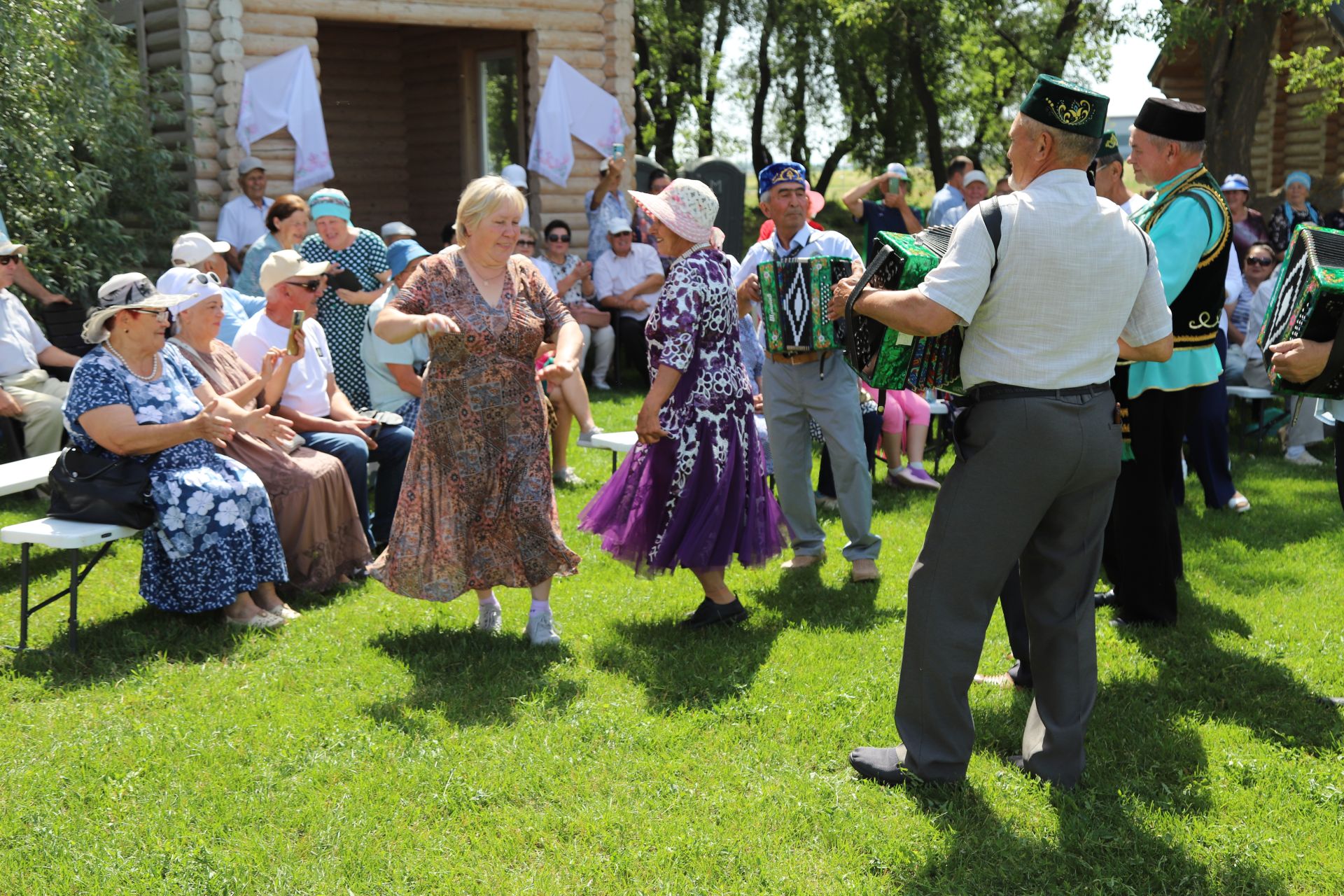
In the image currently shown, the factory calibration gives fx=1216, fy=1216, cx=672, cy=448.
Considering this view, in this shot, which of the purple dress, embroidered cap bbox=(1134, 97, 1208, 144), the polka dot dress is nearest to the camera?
embroidered cap bbox=(1134, 97, 1208, 144)

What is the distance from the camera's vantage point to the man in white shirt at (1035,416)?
11.1 feet

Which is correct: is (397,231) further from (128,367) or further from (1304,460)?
(1304,460)

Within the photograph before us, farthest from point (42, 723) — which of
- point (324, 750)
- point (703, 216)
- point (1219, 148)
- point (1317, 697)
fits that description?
point (1219, 148)

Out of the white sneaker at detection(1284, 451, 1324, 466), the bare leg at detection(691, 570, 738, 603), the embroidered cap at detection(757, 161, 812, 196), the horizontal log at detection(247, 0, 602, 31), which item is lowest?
the white sneaker at detection(1284, 451, 1324, 466)

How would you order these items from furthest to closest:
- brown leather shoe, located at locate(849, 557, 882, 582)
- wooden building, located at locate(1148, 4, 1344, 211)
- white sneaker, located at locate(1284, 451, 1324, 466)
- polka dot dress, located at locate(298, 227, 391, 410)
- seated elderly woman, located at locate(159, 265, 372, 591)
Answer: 1. wooden building, located at locate(1148, 4, 1344, 211)
2. white sneaker, located at locate(1284, 451, 1324, 466)
3. polka dot dress, located at locate(298, 227, 391, 410)
4. brown leather shoe, located at locate(849, 557, 882, 582)
5. seated elderly woman, located at locate(159, 265, 372, 591)

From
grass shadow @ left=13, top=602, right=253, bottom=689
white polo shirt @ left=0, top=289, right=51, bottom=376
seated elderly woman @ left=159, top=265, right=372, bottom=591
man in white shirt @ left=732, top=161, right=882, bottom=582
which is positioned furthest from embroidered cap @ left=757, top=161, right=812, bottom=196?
white polo shirt @ left=0, top=289, right=51, bottom=376

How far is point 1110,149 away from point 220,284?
5056 millimetres

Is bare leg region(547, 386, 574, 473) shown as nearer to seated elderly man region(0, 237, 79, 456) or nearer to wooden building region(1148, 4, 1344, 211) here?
seated elderly man region(0, 237, 79, 456)

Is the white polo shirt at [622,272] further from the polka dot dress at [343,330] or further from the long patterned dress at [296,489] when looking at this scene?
the long patterned dress at [296,489]

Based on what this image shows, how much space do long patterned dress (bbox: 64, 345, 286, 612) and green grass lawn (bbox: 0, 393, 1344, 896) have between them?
0.23 metres

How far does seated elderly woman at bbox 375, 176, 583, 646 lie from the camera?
4.89m

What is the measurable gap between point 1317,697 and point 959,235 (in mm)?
2537

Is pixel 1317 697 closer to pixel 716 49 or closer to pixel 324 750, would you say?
pixel 324 750

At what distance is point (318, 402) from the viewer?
658 centimetres
